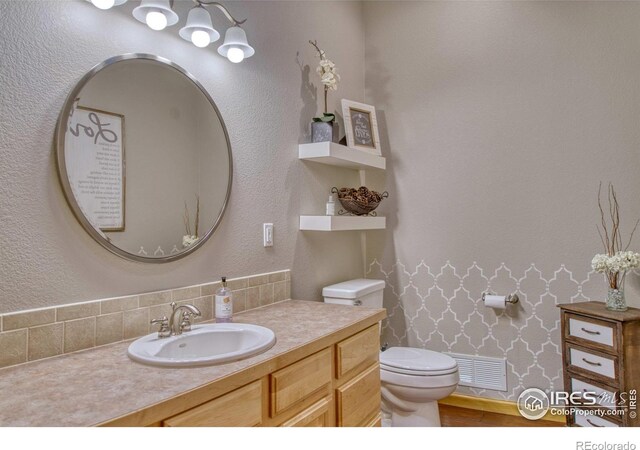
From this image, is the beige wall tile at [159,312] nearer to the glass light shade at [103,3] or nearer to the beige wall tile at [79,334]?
the beige wall tile at [79,334]

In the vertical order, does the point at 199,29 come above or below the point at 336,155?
above

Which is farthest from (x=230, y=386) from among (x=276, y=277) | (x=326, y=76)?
(x=326, y=76)

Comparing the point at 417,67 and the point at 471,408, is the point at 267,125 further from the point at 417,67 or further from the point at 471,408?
the point at 471,408

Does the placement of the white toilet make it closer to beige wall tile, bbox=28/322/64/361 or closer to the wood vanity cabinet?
the wood vanity cabinet

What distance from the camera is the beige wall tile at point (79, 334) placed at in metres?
1.25

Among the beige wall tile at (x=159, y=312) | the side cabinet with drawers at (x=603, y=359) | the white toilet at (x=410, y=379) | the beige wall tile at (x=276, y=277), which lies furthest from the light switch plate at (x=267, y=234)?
the side cabinet with drawers at (x=603, y=359)

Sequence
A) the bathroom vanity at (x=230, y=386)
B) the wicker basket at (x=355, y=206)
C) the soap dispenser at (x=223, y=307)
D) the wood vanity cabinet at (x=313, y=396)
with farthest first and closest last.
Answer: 1. the wicker basket at (x=355, y=206)
2. the soap dispenser at (x=223, y=307)
3. the wood vanity cabinet at (x=313, y=396)
4. the bathroom vanity at (x=230, y=386)

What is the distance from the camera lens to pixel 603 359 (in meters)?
2.06

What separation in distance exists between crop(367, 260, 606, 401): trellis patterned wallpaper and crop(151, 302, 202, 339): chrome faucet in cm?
174

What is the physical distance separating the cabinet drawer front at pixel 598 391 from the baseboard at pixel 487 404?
A: 13.8 inches

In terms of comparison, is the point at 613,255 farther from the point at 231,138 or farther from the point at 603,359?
the point at 231,138

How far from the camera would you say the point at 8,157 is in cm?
116

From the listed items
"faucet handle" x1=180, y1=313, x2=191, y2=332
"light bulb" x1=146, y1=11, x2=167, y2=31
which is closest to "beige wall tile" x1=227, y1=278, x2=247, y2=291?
"faucet handle" x1=180, y1=313, x2=191, y2=332

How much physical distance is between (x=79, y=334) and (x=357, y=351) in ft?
3.14
